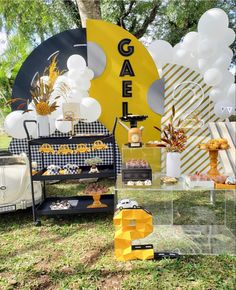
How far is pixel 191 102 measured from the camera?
4.88 metres

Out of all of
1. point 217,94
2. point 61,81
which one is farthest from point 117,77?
point 217,94

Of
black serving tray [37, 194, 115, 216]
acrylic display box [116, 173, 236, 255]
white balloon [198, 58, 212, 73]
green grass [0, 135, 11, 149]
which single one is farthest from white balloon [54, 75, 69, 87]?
green grass [0, 135, 11, 149]

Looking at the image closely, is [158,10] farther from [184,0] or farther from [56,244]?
[56,244]

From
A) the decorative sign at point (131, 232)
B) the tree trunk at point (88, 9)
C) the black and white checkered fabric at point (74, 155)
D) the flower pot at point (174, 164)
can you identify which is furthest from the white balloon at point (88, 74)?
the decorative sign at point (131, 232)

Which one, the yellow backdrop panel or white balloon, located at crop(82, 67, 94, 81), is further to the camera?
the yellow backdrop panel

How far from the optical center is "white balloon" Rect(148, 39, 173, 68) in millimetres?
4953

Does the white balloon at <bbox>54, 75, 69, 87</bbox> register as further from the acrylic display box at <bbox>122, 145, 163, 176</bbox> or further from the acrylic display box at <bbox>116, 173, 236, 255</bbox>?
the acrylic display box at <bbox>116, 173, 236, 255</bbox>

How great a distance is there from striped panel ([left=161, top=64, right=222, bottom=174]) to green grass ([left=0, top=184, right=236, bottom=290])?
229cm

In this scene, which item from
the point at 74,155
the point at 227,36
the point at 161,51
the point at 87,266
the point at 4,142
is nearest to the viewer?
the point at 87,266

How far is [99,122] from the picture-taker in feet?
17.1

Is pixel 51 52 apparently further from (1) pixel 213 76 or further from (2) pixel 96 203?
(2) pixel 96 203

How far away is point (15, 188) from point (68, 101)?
5.50 ft

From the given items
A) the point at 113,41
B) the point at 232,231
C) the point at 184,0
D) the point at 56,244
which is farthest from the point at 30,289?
the point at 184,0

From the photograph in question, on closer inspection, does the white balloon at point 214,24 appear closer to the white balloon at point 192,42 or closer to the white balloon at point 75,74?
the white balloon at point 192,42
